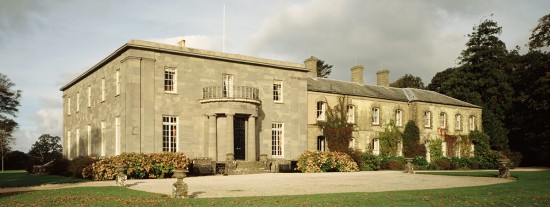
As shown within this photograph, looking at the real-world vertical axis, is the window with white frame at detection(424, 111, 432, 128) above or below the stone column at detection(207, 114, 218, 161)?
above

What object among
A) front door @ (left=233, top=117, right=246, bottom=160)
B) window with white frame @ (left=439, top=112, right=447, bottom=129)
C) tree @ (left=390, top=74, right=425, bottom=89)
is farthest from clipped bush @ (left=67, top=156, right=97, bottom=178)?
tree @ (left=390, top=74, right=425, bottom=89)

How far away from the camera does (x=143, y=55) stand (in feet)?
86.3

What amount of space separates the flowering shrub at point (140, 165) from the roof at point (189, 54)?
631cm

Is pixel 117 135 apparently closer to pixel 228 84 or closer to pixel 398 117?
pixel 228 84

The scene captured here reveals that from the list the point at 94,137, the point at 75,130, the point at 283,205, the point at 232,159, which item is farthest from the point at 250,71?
the point at 283,205

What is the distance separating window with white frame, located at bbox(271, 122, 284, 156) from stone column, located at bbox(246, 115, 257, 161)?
2.85 metres

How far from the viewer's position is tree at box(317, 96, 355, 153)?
33156 millimetres

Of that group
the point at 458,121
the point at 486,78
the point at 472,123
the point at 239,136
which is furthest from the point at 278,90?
the point at 486,78

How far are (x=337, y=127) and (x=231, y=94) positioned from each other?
27.6 feet

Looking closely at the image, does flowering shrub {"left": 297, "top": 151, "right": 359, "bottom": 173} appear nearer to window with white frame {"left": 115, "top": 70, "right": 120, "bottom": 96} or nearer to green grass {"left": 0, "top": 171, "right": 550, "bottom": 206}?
Result: window with white frame {"left": 115, "top": 70, "right": 120, "bottom": 96}

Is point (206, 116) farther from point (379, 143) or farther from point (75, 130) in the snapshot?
point (379, 143)

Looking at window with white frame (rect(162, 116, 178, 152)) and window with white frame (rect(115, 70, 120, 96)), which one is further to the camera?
window with white frame (rect(115, 70, 120, 96))

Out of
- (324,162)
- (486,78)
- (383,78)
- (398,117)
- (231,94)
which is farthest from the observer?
(486,78)

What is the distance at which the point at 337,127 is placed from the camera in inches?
1321
